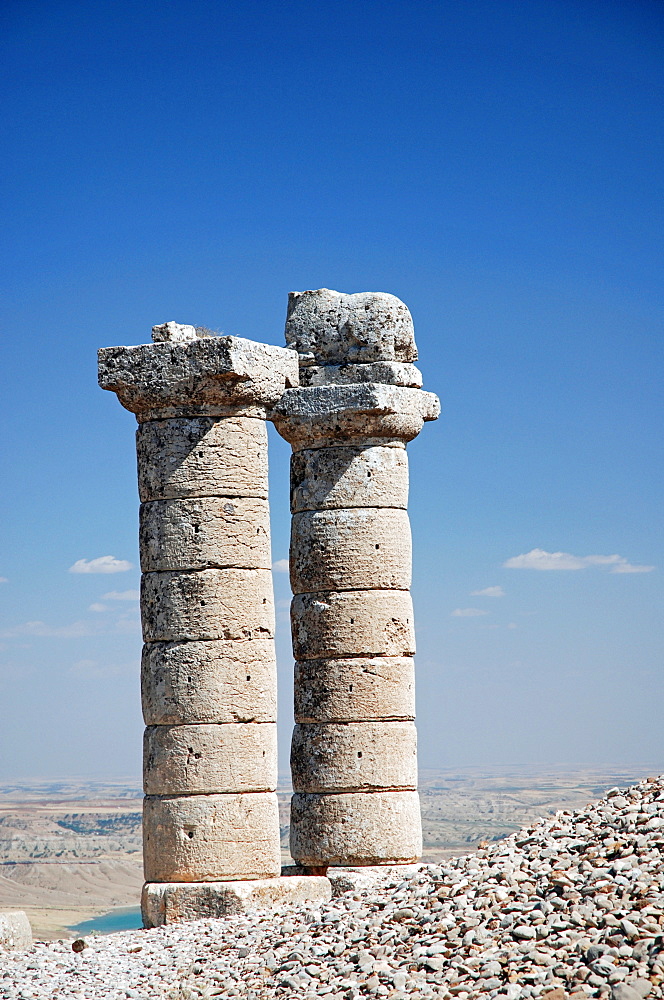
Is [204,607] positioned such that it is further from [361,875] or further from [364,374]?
[364,374]

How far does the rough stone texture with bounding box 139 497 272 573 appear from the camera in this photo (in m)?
13.9

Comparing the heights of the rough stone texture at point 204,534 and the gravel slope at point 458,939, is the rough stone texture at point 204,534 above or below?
above

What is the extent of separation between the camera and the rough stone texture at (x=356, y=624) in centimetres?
1497

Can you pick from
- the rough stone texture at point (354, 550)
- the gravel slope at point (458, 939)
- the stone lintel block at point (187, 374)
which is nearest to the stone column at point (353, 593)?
the rough stone texture at point (354, 550)

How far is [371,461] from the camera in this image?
1524 cm

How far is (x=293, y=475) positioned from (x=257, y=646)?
2.49 m

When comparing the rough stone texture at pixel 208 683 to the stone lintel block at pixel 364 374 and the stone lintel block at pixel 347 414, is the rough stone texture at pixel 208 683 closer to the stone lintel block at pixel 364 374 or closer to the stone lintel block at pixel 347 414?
the stone lintel block at pixel 347 414

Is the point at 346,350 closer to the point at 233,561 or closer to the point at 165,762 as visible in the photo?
the point at 233,561

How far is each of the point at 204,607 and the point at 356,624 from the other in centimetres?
201

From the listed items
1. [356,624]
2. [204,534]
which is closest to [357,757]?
[356,624]

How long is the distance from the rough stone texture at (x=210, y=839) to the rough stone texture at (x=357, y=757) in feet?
3.88

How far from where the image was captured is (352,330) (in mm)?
15602

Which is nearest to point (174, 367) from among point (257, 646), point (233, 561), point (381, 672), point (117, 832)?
point (233, 561)

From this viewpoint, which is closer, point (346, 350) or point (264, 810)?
point (264, 810)
